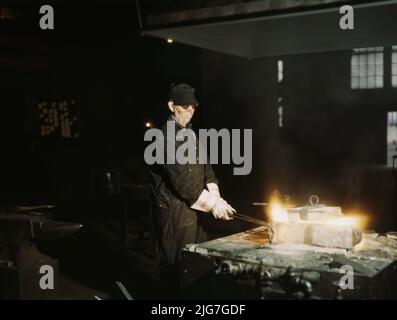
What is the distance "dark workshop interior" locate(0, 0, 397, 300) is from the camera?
18.9 feet

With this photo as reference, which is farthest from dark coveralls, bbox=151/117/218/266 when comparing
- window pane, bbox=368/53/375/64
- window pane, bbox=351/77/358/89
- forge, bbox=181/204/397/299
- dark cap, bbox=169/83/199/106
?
window pane, bbox=368/53/375/64

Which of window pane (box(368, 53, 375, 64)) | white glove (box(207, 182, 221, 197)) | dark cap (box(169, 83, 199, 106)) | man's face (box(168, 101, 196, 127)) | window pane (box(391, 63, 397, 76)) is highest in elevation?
window pane (box(368, 53, 375, 64))

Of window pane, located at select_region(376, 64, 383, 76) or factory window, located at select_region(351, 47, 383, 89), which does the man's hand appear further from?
window pane, located at select_region(376, 64, 383, 76)

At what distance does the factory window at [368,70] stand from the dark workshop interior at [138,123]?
0.20 feet

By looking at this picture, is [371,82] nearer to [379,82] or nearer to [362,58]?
[379,82]

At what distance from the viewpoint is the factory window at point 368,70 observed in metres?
19.2

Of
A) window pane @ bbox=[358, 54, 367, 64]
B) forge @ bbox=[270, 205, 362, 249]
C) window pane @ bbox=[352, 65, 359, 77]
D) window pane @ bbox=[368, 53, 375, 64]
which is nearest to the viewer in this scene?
forge @ bbox=[270, 205, 362, 249]

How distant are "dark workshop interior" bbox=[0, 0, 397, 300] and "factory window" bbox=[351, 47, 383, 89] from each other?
6 cm

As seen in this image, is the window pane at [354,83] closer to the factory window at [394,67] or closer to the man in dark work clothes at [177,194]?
the factory window at [394,67]

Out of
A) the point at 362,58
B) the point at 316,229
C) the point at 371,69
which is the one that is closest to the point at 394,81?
the point at 371,69

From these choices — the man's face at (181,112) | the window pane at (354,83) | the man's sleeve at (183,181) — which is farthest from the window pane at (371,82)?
the man's sleeve at (183,181)

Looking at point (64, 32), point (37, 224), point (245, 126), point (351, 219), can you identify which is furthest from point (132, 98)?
point (351, 219)

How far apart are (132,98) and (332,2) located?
1040 cm

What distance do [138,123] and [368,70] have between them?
10814 millimetres
